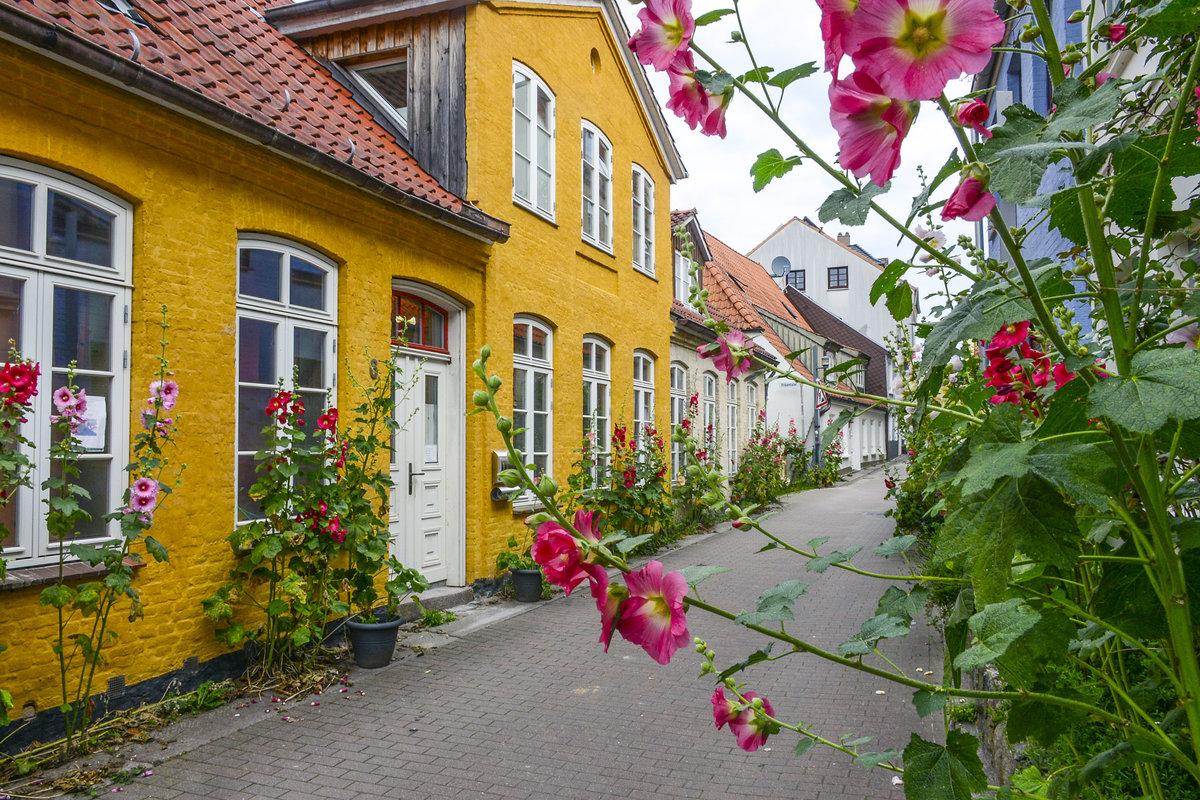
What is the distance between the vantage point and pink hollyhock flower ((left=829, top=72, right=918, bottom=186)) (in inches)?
39.7

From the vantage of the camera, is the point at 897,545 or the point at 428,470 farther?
the point at 428,470

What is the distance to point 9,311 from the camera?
4625 millimetres

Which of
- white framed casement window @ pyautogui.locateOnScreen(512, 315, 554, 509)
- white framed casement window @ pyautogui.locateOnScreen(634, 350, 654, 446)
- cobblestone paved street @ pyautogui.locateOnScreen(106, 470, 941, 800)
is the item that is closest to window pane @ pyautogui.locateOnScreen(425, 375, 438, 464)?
white framed casement window @ pyautogui.locateOnScreen(512, 315, 554, 509)

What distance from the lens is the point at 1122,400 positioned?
3.23 ft

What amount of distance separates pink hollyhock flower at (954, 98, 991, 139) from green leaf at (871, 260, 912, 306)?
330 millimetres

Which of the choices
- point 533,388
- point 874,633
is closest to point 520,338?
point 533,388

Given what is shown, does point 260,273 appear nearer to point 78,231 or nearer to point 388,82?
point 78,231

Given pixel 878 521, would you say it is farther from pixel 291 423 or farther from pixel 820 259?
pixel 820 259

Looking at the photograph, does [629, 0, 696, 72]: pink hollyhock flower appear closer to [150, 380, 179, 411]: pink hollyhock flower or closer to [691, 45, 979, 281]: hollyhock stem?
[691, 45, 979, 281]: hollyhock stem

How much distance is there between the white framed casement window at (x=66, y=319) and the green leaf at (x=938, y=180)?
451 cm

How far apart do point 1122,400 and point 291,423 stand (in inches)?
215

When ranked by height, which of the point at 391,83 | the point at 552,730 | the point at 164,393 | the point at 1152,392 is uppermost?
the point at 391,83

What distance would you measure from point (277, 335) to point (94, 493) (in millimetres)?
1761

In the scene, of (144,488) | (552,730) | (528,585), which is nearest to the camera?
(144,488)
